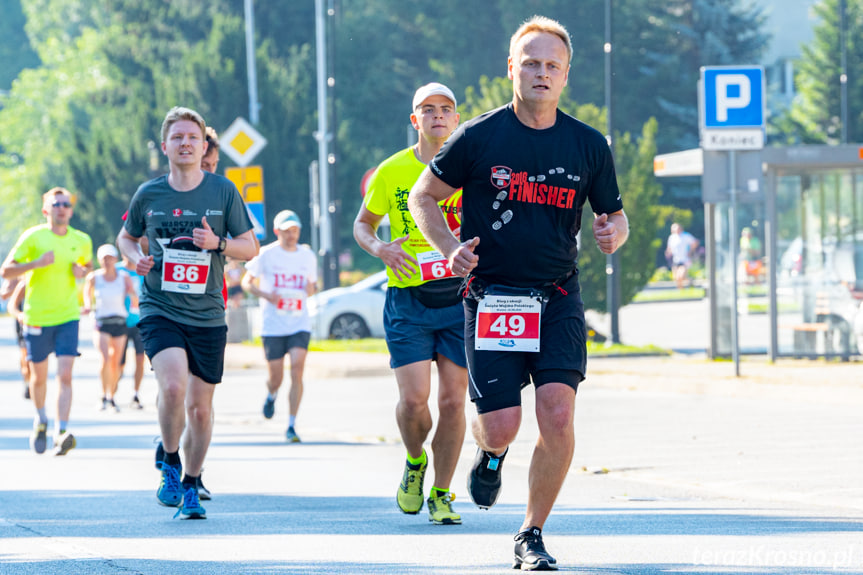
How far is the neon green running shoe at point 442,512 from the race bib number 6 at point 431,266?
1.09 m

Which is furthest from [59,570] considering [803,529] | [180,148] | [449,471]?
[803,529]

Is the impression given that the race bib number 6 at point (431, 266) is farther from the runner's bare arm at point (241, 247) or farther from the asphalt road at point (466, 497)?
the asphalt road at point (466, 497)

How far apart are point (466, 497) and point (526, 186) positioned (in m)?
3.39

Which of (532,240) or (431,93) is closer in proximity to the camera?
(532,240)

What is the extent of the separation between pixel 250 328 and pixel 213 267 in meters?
21.4

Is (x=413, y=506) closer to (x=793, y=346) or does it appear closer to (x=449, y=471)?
(x=449, y=471)

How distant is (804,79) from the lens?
57.9 metres

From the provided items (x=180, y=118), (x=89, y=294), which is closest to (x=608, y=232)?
(x=180, y=118)

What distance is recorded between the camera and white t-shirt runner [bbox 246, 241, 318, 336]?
13.4m

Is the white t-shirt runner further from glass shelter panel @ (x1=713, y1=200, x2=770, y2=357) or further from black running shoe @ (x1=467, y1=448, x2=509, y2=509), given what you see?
glass shelter panel @ (x1=713, y1=200, x2=770, y2=357)

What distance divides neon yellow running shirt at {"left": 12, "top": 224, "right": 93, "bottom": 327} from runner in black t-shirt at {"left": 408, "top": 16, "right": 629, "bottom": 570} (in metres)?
6.41

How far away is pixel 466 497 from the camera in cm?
927

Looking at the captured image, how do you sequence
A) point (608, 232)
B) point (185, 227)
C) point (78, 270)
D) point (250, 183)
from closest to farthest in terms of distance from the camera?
point (608, 232) → point (185, 227) → point (78, 270) → point (250, 183)

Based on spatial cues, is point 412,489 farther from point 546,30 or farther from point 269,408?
point 269,408
